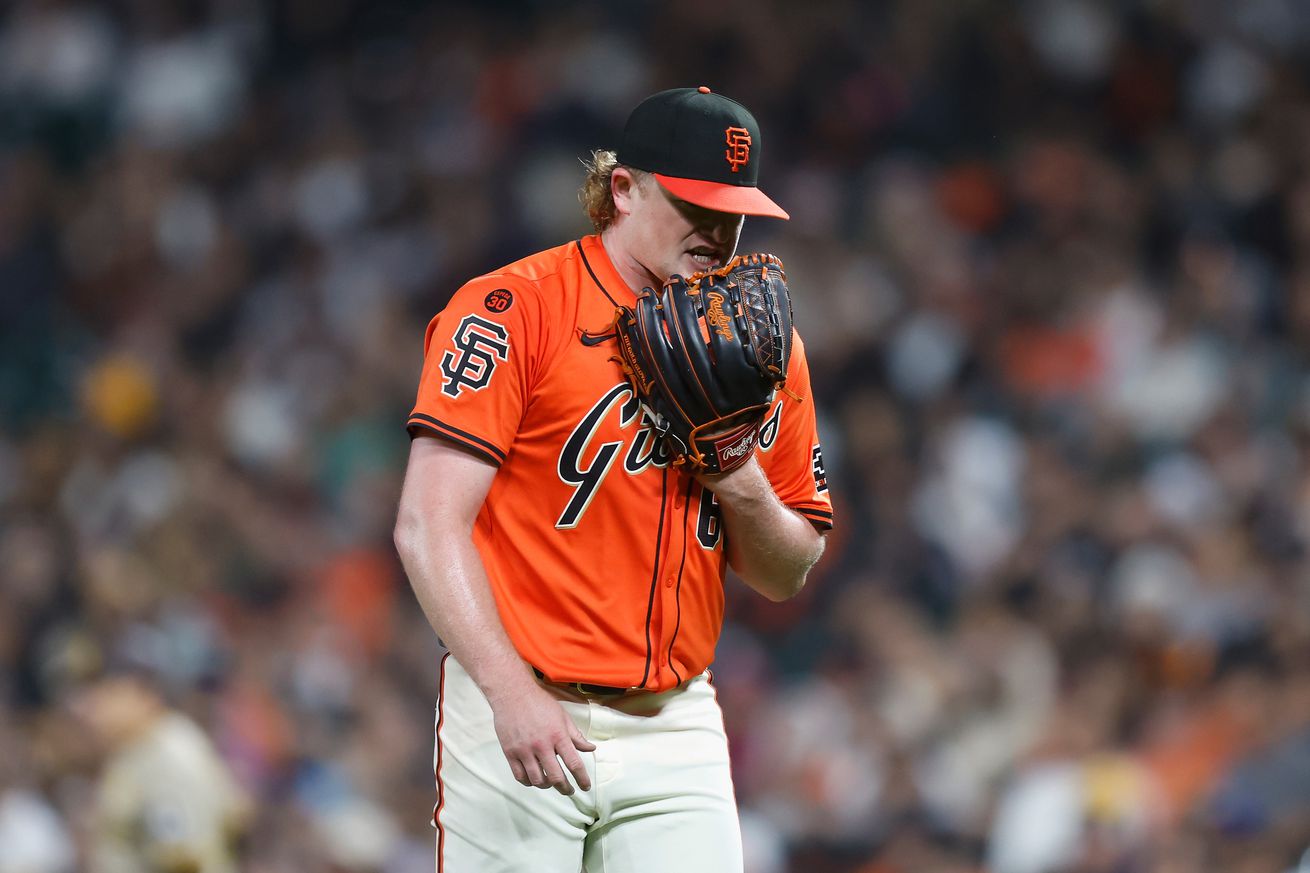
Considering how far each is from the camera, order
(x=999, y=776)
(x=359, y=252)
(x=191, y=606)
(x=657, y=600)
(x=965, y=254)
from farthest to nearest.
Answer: (x=359, y=252)
(x=965, y=254)
(x=191, y=606)
(x=999, y=776)
(x=657, y=600)

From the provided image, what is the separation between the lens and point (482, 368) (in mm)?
2781

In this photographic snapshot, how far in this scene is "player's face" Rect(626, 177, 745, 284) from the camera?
9.57 feet

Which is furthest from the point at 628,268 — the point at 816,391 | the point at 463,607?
the point at 816,391

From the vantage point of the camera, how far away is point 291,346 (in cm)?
895

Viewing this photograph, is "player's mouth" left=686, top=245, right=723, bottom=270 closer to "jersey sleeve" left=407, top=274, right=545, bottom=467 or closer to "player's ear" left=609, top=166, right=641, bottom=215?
"player's ear" left=609, top=166, right=641, bottom=215

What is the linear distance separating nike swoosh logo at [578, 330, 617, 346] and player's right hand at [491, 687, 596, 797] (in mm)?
619

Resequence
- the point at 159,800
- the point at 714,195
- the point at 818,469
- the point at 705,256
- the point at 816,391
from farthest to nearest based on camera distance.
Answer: the point at 816,391 → the point at 159,800 → the point at 818,469 → the point at 705,256 → the point at 714,195

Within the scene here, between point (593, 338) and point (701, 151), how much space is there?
38 centimetres

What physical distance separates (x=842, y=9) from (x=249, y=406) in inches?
158

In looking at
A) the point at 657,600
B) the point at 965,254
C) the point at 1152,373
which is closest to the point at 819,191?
the point at 965,254

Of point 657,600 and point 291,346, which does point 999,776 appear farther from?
point 291,346

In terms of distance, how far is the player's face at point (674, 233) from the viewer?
2.92 meters

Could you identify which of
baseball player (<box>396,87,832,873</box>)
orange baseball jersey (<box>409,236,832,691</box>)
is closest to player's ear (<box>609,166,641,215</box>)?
baseball player (<box>396,87,832,873</box>)

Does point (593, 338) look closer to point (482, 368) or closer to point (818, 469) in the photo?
point (482, 368)
